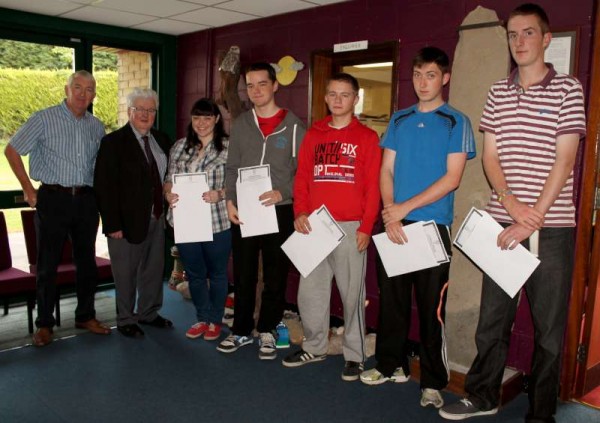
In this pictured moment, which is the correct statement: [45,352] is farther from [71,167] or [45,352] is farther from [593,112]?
[593,112]

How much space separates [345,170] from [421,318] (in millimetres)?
838

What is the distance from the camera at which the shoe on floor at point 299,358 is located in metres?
3.11

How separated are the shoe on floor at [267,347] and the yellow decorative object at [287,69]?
1.99m

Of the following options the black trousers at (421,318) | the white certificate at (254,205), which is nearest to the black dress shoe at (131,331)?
the white certificate at (254,205)

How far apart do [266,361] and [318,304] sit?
508 millimetres

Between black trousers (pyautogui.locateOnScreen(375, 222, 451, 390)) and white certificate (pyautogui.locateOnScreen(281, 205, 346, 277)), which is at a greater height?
white certificate (pyautogui.locateOnScreen(281, 205, 346, 277))

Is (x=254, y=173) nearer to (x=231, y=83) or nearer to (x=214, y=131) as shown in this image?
(x=214, y=131)

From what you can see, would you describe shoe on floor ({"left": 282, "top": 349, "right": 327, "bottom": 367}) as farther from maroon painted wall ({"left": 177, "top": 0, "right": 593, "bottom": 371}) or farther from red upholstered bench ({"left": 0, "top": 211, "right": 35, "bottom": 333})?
red upholstered bench ({"left": 0, "top": 211, "right": 35, "bottom": 333})

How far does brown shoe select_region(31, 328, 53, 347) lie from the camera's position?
3.35 m

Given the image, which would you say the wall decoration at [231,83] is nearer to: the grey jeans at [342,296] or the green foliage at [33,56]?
the green foliage at [33,56]

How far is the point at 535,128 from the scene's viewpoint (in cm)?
222

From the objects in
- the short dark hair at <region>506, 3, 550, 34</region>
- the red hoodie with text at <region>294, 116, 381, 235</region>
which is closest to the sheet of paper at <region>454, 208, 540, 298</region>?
the red hoodie with text at <region>294, 116, 381, 235</region>

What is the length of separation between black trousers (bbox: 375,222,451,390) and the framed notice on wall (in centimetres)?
104

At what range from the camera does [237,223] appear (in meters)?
3.16
